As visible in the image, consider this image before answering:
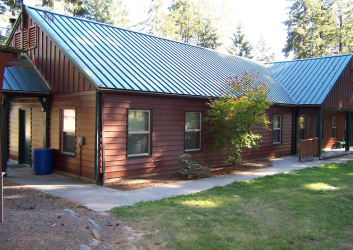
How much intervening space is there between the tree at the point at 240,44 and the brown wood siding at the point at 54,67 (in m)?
32.5

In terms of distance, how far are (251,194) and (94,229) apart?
4.55m

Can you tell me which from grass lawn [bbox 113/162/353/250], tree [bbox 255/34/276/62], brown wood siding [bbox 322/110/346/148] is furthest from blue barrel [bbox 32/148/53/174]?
tree [bbox 255/34/276/62]

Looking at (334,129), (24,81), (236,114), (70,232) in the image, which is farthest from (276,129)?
(70,232)

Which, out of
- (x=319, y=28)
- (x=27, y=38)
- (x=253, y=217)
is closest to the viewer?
(x=253, y=217)

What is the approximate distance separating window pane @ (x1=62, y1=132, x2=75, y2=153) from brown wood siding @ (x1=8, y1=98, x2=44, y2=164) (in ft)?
5.04

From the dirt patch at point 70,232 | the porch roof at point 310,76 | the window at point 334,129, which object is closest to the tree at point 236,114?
the porch roof at point 310,76

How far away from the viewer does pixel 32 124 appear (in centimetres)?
1294

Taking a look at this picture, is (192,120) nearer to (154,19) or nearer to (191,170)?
(191,170)

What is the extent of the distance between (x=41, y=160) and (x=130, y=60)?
4.73m

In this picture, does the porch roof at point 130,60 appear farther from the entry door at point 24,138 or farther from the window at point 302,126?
the window at point 302,126

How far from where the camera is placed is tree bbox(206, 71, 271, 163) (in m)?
11.9

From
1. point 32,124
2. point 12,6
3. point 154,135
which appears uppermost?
point 12,6

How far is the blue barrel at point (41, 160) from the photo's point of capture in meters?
11.1

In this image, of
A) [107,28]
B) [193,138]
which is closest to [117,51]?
[107,28]
